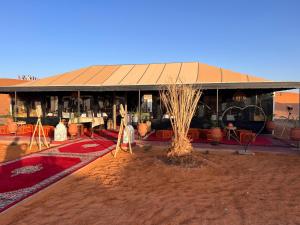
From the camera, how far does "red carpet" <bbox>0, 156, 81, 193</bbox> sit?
484 centimetres

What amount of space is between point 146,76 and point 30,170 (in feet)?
25.5

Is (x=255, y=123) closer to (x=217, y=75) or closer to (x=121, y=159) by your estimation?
(x=217, y=75)

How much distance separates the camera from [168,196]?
4.27 meters

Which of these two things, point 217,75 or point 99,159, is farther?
point 217,75

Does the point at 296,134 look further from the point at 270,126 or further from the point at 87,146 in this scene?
the point at 87,146

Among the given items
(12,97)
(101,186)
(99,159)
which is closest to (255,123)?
(99,159)

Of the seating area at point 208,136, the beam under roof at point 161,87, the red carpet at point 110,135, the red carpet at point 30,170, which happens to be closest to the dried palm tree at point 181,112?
the red carpet at point 30,170

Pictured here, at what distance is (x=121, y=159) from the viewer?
693 cm

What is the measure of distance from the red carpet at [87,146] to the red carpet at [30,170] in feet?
3.70

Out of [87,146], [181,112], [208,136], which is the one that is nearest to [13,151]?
[87,146]

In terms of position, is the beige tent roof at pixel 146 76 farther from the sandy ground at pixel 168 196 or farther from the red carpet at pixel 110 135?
the sandy ground at pixel 168 196

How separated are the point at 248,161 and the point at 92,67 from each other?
11743 mm

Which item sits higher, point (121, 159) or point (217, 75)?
point (217, 75)

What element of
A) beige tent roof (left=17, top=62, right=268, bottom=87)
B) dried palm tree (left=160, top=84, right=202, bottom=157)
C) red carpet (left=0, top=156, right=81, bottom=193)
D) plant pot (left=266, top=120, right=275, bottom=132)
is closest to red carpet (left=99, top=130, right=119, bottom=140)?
beige tent roof (left=17, top=62, right=268, bottom=87)
